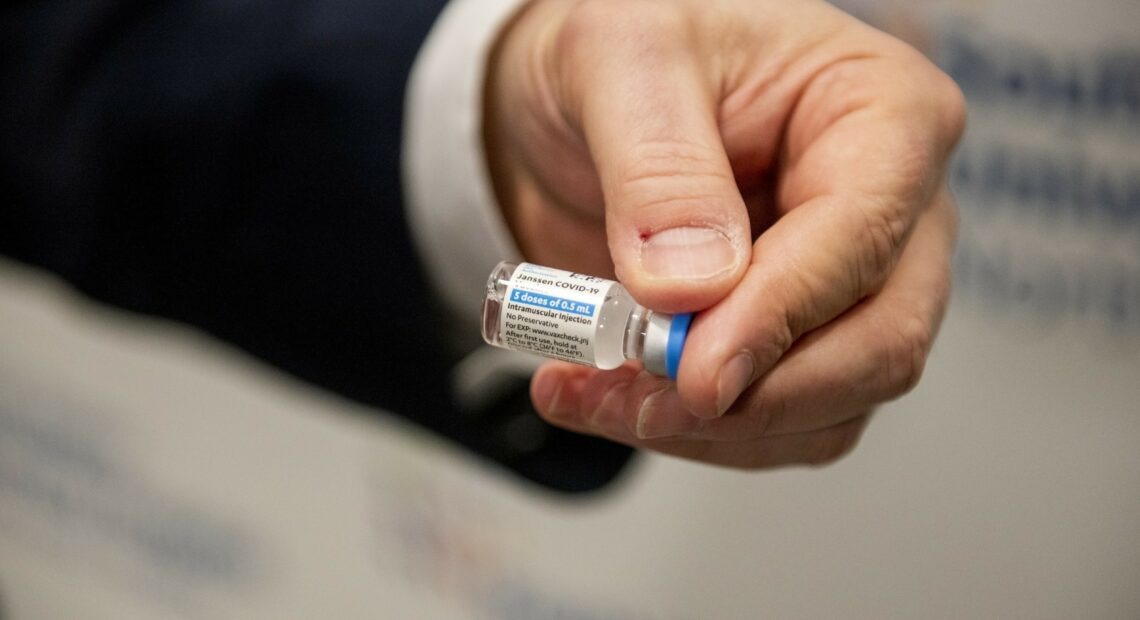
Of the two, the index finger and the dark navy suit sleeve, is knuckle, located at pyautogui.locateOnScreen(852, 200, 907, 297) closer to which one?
the index finger

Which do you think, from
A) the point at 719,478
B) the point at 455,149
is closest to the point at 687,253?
the point at 455,149

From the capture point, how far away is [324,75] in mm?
595

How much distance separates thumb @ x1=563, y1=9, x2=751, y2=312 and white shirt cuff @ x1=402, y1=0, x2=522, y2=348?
148mm

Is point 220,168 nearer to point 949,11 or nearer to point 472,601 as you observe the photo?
point 949,11

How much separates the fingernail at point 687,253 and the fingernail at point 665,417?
5 centimetres

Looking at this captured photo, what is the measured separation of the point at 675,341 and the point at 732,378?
0.03 m

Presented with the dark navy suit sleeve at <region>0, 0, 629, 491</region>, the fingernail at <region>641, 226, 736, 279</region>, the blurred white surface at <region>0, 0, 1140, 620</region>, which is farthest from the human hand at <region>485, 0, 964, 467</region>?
the blurred white surface at <region>0, 0, 1140, 620</region>

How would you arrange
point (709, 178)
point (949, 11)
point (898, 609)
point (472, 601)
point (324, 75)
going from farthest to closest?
point (472, 601) < point (898, 609) < point (949, 11) < point (324, 75) < point (709, 178)

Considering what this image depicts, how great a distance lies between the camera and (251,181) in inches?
24.2

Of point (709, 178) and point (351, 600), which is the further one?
point (351, 600)

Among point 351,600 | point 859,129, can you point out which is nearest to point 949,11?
point 859,129

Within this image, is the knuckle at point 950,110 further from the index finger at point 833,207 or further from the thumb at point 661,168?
the thumb at point 661,168

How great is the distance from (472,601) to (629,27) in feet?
2.97

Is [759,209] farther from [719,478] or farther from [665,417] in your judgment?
[719,478]
